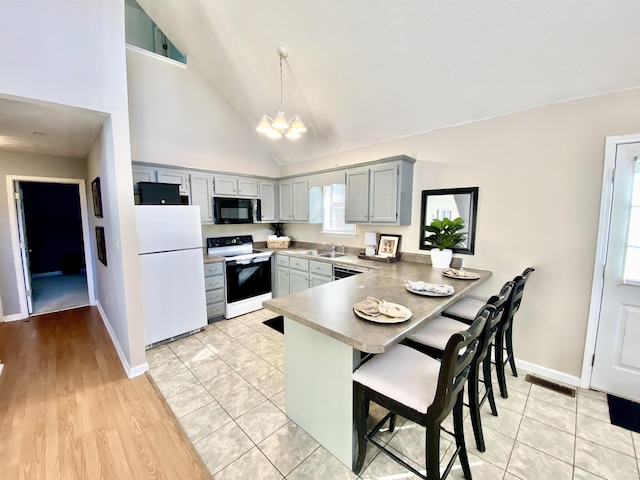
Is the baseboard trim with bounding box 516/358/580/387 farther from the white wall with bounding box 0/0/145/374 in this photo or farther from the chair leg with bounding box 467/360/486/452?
the white wall with bounding box 0/0/145/374

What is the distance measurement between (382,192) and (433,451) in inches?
103

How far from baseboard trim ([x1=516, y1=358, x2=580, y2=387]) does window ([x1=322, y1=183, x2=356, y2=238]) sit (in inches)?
99.1

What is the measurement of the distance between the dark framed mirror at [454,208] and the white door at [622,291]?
3.33 ft

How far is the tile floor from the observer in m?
1.58

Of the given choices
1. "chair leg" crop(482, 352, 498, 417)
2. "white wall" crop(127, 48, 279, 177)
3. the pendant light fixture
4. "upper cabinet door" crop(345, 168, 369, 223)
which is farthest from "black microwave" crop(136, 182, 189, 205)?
"chair leg" crop(482, 352, 498, 417)

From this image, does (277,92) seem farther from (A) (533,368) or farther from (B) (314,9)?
(A) (533,368)

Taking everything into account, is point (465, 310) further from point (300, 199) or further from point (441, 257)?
point (300, 199)

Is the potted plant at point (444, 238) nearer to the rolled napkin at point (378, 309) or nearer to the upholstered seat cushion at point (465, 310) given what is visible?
the upholstered seat cushion at point (465, 310)

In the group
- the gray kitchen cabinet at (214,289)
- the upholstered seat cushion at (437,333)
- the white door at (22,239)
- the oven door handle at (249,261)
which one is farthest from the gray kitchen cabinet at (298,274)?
the white door at (22,239)

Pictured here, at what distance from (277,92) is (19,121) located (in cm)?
265

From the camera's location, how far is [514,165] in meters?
2.58

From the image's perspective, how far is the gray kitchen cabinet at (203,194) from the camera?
3.90 m

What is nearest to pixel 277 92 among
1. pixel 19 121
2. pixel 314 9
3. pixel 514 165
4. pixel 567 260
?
pixel 314 9

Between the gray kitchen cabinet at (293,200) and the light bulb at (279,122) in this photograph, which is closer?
the light bulb at (279,122)
